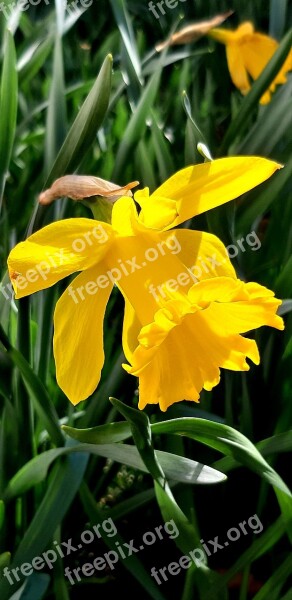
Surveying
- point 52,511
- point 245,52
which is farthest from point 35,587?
point 245,52

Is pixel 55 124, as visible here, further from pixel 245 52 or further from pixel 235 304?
pixel 245 52

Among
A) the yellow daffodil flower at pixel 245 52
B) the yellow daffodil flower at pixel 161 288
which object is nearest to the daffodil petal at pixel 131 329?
the yellow daffodil flower at pixel 161 288

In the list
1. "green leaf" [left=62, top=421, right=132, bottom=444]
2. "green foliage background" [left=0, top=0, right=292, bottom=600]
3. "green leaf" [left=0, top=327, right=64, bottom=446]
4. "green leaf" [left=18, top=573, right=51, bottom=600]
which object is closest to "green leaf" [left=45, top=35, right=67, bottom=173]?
"green foliage background" [left=0, top=0, right=292, bottom=600]

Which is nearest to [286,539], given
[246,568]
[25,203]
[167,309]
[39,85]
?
[246,568]

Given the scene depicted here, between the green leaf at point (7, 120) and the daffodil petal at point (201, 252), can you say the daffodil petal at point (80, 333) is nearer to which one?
the daffodil petal at point (201, 252)

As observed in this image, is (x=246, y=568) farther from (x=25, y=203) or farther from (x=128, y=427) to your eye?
(x=25, y=203)
